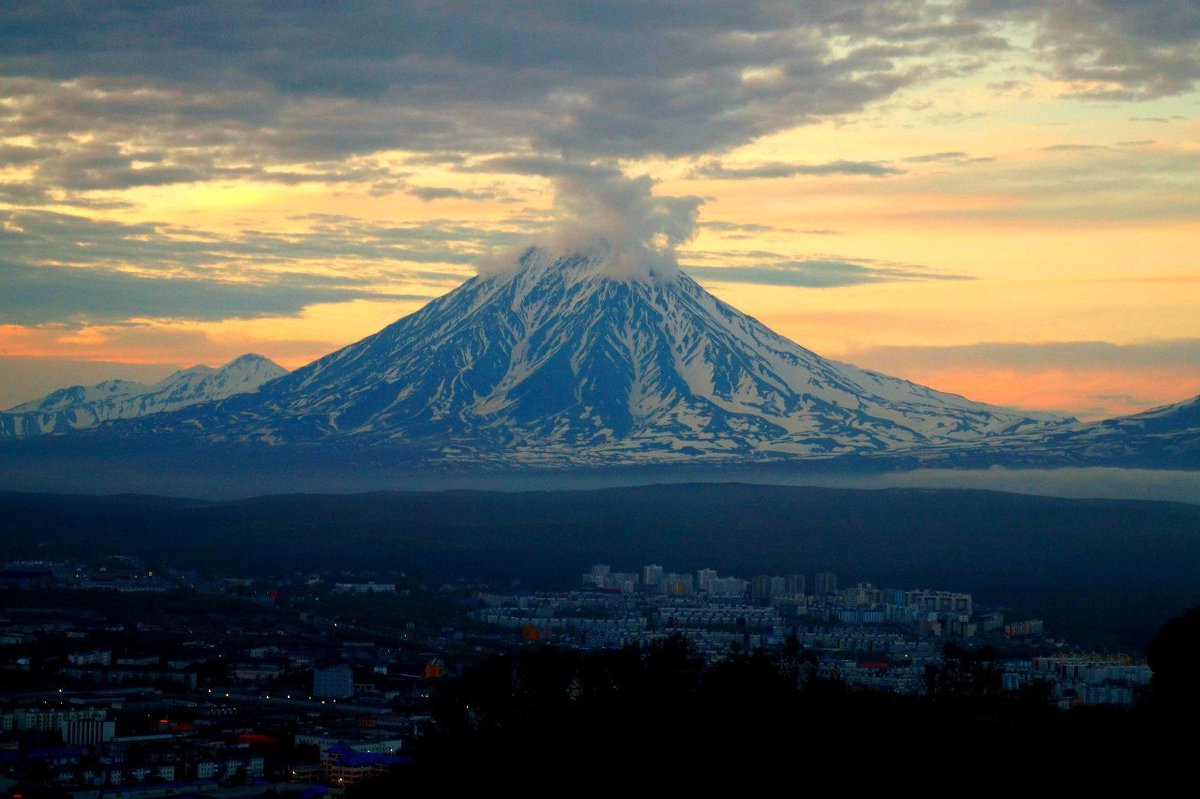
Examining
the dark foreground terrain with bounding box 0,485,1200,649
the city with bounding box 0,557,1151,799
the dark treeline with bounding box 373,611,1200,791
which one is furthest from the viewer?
the dark foreground terrain with bounding box 0,485,1200,649

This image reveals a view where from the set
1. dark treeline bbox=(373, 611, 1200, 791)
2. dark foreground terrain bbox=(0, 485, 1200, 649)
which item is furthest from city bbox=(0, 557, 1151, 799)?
dark foreground terrain bbox=(0, 485, 1200, 649)

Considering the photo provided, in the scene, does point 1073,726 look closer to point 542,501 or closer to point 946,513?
point 946,513

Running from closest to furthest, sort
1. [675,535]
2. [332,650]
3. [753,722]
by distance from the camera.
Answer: [753,722]
[332,650]
[675,535]

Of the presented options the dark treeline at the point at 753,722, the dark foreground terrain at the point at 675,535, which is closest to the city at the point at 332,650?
the dark treeline at the point at 753,722

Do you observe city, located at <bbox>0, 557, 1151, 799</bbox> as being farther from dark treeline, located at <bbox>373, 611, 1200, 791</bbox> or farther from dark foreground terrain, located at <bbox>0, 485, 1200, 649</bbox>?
dark foreground terrain, located at <bbox>0, 485, 1200, 649</bbox>

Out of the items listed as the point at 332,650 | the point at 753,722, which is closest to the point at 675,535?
the point at 332,650

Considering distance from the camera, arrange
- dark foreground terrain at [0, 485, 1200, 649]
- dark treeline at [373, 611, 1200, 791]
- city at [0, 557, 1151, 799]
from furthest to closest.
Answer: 1. dark foreground terrain at [0, 485, 1200, 649]
2. city at [0, 557, 1151, 799]
3. dark treeline at [373, 611, 1200, 791]

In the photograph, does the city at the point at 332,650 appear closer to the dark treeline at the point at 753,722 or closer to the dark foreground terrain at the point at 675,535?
the dark treeline at the point at 753,722

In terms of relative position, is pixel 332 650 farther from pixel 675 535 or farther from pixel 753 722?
pixel 675 535
